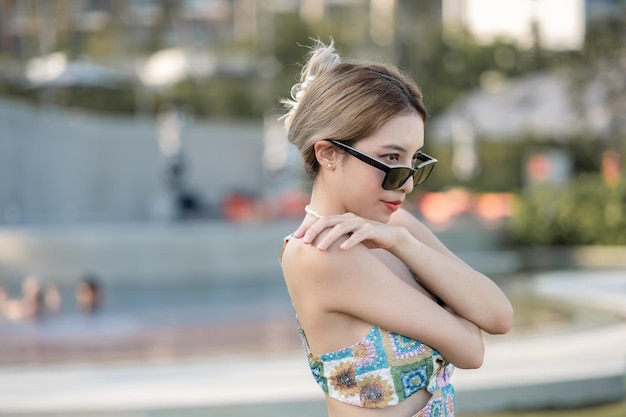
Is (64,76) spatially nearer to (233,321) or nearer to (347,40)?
(233,321)

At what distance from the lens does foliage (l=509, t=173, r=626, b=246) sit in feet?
51.8

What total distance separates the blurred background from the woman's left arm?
2.01 ft

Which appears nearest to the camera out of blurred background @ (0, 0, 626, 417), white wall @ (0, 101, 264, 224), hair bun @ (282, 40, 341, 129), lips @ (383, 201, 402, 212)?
lips @ (383, 201, 402, 212)

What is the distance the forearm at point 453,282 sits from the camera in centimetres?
225

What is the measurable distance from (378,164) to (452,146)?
99.0 ft

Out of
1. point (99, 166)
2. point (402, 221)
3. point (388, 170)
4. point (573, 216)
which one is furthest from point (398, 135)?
point (99, 166)

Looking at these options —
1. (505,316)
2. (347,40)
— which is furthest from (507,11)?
(505,316)

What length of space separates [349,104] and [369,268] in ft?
1.12

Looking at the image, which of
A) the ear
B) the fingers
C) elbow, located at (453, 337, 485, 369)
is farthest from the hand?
elbow, located at (453, 337, 485, 369)

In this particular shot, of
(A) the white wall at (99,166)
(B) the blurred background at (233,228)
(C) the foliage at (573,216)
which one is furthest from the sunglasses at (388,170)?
(A) the white wall at (99,166)

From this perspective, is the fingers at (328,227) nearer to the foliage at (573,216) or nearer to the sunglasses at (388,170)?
the sunglasses at (388,170)

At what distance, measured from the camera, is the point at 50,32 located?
115 ft

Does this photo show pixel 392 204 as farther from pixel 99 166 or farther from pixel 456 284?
pixel 99 166

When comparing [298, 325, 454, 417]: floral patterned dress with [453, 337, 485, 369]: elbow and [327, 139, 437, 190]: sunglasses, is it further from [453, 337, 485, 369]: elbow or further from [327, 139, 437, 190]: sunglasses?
[327, 139, 437, 190]: sunglasses
